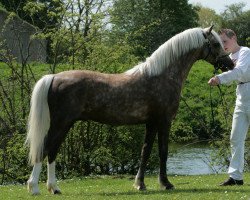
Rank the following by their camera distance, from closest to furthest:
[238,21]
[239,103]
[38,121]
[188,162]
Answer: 1. [38,121]
2. [239,103]
3. [188,162]
4. [238,21]

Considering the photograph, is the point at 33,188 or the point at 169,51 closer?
the point at 33,188

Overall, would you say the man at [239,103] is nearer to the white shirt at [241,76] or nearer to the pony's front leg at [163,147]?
the white shirt at [241,76]

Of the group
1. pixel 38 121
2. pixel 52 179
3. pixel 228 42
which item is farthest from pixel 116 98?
pixel 228 42

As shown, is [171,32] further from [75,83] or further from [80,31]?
[75,83]

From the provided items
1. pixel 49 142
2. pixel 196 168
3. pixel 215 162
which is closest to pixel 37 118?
pixel 49 142

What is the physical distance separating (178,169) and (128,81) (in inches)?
319

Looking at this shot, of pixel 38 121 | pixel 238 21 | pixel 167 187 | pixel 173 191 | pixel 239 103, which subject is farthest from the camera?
pixel 238 21

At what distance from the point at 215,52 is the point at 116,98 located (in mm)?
1974

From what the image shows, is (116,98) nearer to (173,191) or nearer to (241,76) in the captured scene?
A: (173,191)

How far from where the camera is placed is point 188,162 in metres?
17.8

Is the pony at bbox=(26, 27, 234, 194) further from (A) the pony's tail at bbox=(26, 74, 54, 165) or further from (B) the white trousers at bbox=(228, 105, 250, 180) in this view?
(B) the white trousers at bbox=(228, 105, 250, 180)

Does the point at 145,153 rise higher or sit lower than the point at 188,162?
higher

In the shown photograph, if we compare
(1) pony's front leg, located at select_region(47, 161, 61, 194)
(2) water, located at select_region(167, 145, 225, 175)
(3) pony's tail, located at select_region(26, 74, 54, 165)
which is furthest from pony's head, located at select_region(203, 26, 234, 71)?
(2) water, located at select_region(167, 145, 225, 175)

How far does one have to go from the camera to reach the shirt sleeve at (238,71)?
897 cm
